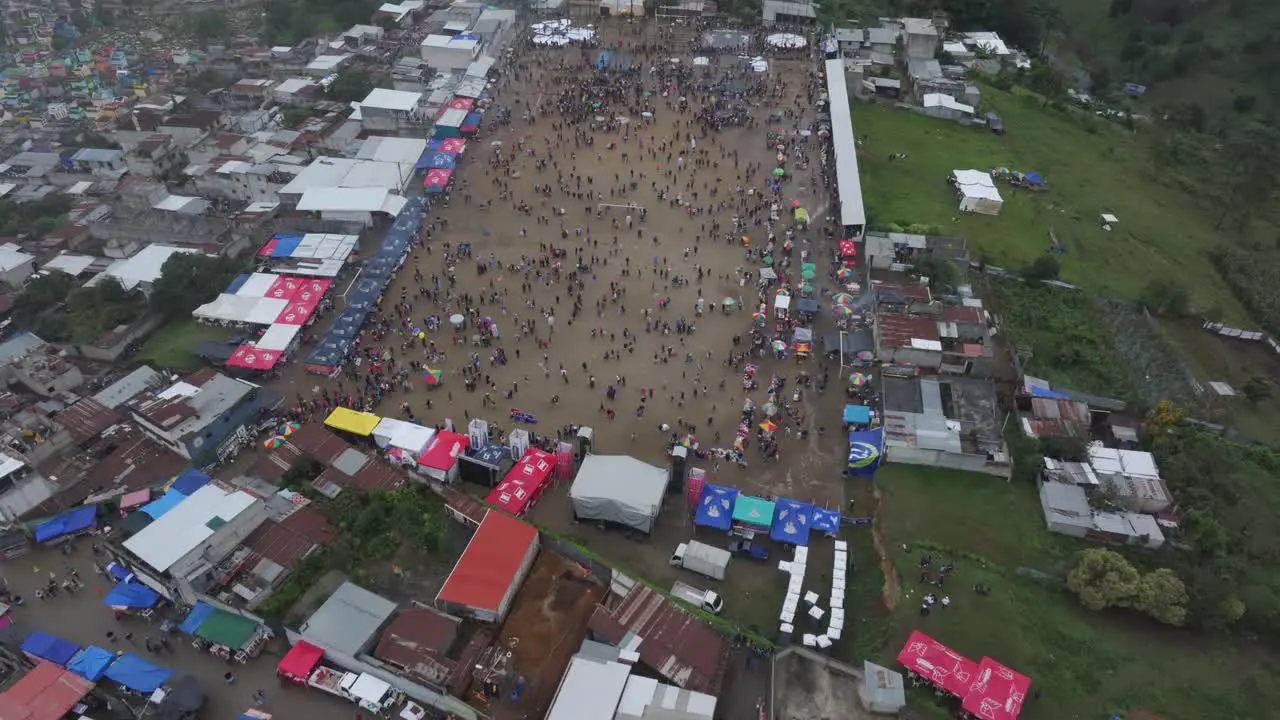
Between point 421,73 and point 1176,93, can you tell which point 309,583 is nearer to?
point 421,73

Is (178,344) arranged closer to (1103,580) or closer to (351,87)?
(351,87)

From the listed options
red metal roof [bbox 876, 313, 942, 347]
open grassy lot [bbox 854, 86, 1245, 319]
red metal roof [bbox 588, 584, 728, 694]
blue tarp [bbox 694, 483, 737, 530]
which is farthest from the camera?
open grassy lot [bbox 854, 86, 1245, 319]

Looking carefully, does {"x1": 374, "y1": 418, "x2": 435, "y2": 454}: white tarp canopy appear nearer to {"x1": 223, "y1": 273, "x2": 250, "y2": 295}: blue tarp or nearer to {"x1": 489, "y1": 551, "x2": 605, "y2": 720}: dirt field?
{"x1": 489, "y1": 551, "x2": 605, "y2": 720}: dirt field

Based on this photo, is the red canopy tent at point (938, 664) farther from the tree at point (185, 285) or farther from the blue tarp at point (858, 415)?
the tree at point (185, 285)

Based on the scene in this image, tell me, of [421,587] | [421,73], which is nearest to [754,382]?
[421,587]

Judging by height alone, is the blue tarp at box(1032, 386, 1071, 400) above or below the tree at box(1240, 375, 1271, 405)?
above

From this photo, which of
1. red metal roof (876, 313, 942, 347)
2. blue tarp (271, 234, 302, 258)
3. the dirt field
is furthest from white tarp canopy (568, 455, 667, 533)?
blue tarp (271, 234, 302, 258)
